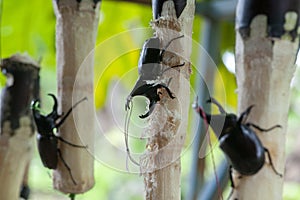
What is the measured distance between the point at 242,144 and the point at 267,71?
5cm

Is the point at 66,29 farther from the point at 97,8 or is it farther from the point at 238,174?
the point at 238,174

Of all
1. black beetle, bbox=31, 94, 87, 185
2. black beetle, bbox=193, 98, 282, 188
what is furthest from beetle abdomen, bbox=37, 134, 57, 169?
black beetle, bbox=193, 98, 282, 188

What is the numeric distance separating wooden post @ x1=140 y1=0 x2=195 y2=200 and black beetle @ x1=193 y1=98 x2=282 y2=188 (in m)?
0.08

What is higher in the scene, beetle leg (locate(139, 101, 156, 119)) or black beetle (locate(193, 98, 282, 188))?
beetle leg (locate(139, 101, 156, 119))

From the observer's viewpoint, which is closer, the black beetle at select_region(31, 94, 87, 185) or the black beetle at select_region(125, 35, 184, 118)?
the black beetle at select_region(125, 35, 184, 118)

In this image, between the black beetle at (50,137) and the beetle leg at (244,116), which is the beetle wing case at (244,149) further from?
the black beetle at (50,137)

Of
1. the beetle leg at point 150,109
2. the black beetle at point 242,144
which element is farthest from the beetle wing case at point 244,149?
the beetle leg at point 150,109

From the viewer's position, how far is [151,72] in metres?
0.26

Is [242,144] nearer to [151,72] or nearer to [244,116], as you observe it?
[244,116]

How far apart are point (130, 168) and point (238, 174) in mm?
97

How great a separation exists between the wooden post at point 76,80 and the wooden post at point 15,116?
0.04 meters

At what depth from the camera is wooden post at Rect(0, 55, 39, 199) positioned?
414mm

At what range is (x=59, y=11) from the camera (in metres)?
0.38

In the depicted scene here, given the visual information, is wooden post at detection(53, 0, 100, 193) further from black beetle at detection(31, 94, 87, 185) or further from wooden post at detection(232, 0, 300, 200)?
wooden post at detection(232, 0, 300, 200)
